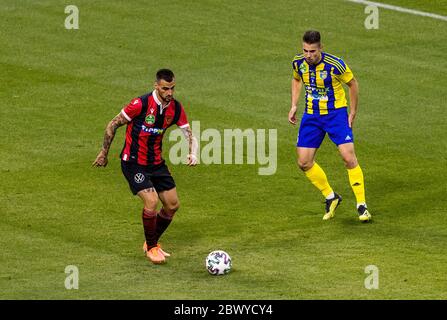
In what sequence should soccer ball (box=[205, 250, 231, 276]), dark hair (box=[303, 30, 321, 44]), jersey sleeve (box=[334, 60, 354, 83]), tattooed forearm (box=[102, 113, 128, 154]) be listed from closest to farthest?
1. soccer ball (box=[205, 250, 231, 276])
2. tattooed forearm (box=[102, 113, 128, 154])
3. dark hair (box=[303, 30, 321, 44])
4. jersey sleeve (box=[334, 60, 354, 83])

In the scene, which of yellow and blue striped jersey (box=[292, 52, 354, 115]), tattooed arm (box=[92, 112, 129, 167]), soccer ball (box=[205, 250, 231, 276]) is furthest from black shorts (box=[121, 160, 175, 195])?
yellow and blue striped jersey (box=[292, 52, 354, 115])

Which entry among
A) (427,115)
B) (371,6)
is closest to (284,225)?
(427,115)

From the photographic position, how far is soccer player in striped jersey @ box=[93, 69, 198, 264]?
16531 mm

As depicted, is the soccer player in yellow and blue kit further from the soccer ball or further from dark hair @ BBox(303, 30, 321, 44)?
the soccer ball

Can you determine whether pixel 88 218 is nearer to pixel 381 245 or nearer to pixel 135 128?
pixel 135 128

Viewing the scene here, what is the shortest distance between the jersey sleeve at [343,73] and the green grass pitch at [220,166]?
2071mm

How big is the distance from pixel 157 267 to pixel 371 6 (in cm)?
1589

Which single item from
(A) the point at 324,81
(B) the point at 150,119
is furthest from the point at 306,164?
(B) the point at 150,119

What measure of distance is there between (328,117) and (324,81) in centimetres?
53

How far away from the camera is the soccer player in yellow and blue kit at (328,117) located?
18234mm

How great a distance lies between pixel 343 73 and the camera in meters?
18.2

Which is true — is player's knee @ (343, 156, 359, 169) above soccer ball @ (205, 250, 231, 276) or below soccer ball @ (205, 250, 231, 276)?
above

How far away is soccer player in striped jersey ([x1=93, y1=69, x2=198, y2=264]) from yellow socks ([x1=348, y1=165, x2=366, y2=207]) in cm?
281
